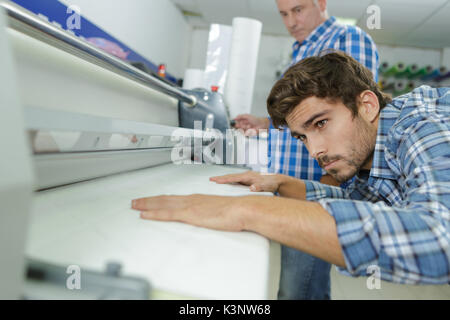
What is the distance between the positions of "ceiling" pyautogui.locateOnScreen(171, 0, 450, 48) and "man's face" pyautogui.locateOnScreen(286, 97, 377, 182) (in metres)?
2.99

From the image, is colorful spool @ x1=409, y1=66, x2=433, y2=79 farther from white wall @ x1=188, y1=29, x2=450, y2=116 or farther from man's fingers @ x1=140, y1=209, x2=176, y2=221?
man's fingers @ x1=140, y1=209, x2=176, y2=221

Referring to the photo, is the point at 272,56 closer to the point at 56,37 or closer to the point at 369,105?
the point at 369,105

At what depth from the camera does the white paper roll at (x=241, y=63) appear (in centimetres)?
236

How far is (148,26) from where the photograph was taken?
3459 millimetres

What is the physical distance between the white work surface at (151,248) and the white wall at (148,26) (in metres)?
1.95

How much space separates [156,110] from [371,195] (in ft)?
3.45

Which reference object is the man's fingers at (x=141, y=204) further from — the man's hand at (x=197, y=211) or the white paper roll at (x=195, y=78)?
the white paper roll at (x=195, y=78)

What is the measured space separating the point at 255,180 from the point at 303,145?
0.64 metres

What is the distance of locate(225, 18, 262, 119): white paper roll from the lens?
2357 mm

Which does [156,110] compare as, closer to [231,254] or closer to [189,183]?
[189,183]

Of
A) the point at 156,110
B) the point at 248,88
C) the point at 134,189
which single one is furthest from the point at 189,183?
the point at 248,88

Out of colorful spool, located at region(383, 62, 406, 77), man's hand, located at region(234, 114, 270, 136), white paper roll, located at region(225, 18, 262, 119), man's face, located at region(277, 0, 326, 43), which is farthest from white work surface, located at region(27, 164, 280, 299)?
colorful spool, located at region(383, 62, 406, 77)

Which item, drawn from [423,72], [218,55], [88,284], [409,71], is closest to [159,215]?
[88,284]
